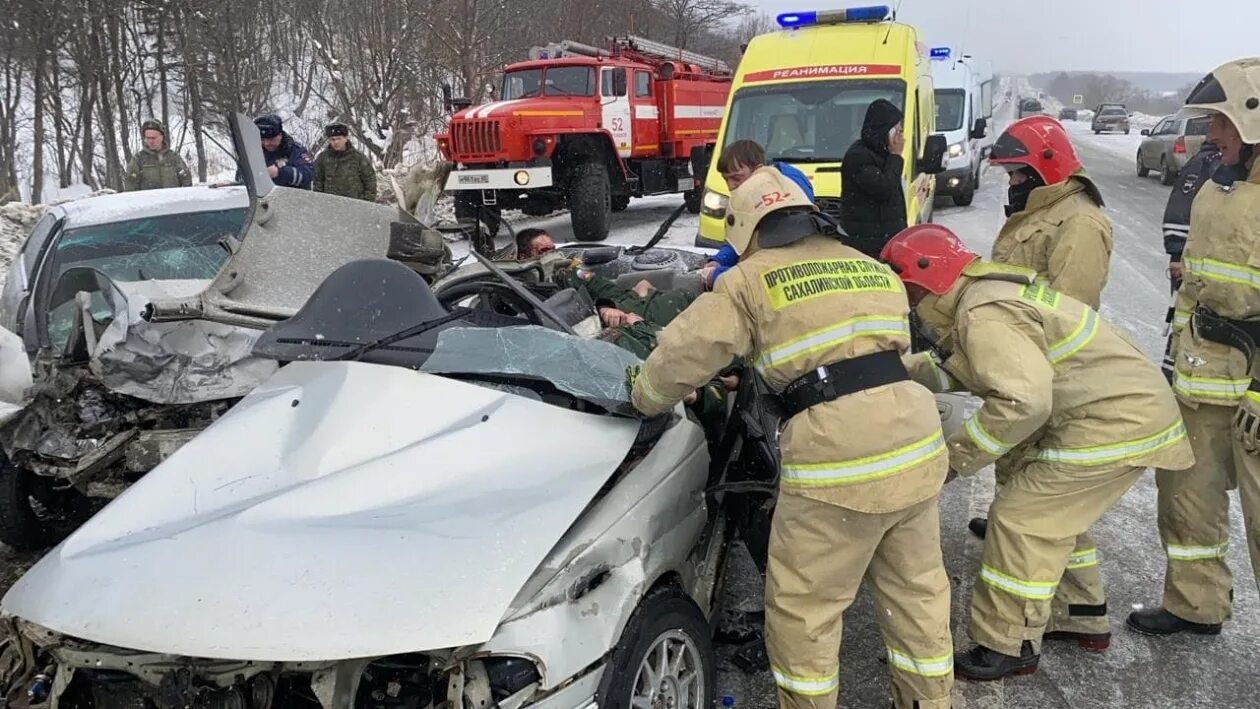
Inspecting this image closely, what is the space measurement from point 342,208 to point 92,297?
1.26 meters

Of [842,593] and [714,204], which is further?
[714,204]

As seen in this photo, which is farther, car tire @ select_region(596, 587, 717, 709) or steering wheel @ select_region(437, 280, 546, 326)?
steering wheel @ select_region(437, 280, 546, 326)

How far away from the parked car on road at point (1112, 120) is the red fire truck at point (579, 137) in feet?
106

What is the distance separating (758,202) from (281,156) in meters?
6.10

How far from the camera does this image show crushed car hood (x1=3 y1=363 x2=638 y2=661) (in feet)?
5.87

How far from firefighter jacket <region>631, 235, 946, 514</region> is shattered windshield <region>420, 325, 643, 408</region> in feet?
0.87

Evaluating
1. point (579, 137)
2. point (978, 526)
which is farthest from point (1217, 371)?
point (579, 137)

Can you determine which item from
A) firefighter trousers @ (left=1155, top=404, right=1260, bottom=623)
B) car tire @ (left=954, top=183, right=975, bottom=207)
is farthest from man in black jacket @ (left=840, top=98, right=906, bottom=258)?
car tire @ (left=954, top=183, right=975, bottom=207)

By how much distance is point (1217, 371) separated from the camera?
3.04 meters

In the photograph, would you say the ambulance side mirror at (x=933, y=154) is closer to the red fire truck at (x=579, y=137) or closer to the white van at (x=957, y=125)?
the red fire truck at (x=579, y=137)

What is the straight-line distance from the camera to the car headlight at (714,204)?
740 centimetres

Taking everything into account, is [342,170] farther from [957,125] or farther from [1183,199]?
[957,125]

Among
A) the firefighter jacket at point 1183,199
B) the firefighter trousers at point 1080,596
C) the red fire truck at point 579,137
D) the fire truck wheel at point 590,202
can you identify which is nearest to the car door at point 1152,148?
the red fire truck at point 579,137

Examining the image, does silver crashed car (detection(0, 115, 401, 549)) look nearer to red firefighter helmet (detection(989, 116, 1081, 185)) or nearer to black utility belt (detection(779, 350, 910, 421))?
black utility belt (detection(779, 350, 910, 421))
